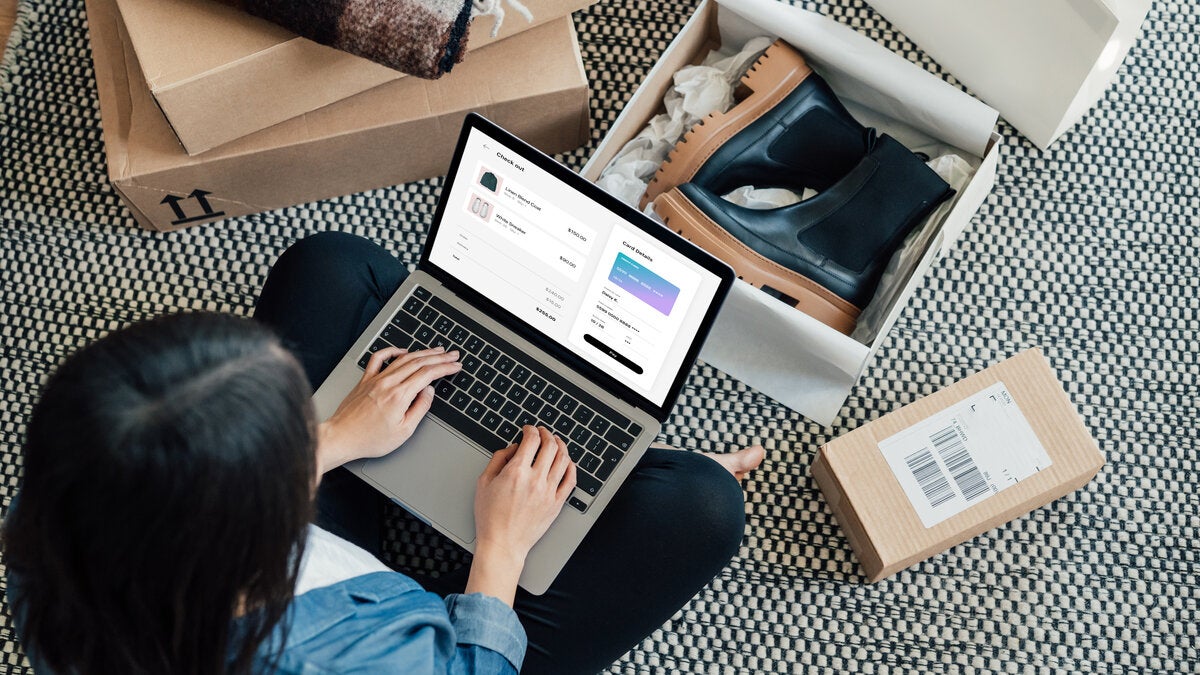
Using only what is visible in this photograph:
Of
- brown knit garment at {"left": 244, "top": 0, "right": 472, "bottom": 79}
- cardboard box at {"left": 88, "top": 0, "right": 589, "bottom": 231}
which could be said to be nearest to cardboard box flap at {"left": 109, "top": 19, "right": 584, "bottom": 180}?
cardboard box at {"left": 88, "top": 0, "right": 589, "bottom": 231}

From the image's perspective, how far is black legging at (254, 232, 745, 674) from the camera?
3.06 feet

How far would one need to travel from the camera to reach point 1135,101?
1.27m

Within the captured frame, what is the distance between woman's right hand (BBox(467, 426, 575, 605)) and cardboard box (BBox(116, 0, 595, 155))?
41 cm

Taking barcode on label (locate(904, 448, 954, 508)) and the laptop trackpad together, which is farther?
barcode on label (locate(904, 448, 954, 508))

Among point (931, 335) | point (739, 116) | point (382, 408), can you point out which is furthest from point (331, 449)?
point (931, 335)

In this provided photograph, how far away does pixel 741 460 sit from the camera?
1.14 meters

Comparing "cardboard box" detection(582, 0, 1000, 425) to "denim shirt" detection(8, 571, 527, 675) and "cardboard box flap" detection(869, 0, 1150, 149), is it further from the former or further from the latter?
"denim shirt" detection(8, 571, 527, 675)

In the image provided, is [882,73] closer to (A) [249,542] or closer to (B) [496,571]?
(B) [496,571]

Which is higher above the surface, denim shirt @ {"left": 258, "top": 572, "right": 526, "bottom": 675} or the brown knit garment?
the brown knit garment

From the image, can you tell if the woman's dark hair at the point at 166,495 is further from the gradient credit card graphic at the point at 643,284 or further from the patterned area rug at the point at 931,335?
the patterned area rug at the point at 931,335

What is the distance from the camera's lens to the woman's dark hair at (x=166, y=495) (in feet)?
1.78

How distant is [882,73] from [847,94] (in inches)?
3.3

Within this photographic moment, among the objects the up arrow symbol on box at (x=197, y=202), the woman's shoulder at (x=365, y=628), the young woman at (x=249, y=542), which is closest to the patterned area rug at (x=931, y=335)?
the up arrow symbol on box at (x=197, y=202)

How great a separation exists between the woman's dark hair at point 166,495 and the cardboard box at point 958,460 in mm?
633
